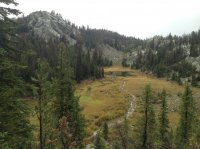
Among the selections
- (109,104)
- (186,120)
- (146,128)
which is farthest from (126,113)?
(146,128)

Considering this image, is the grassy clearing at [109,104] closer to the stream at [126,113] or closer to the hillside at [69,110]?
the hillside at [69,110]

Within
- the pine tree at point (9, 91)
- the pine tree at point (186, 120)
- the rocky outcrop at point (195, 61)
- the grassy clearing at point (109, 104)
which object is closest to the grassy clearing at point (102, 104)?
the grassy clearing at point (109, 104)

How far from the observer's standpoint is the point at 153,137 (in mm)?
44594

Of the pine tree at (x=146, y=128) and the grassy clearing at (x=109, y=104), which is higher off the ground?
the pine tree at (x=146, y=128)

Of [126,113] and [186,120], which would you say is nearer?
[186,120]

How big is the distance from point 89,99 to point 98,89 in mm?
19283

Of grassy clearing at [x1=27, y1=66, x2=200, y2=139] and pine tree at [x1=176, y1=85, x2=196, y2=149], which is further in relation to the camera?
grassy clearing at [x1=27, y1=66, x2=200, y2=139]

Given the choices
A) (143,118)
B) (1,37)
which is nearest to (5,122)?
(1,37)

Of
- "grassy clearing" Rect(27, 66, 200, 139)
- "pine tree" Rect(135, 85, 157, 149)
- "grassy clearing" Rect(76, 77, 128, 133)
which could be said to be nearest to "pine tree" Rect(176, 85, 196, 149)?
"pine tree" Rect(135, 85, 157, 149)

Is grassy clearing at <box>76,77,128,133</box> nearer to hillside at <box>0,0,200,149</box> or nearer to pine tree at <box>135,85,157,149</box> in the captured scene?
hillside at <box>0,0,200,149</box>

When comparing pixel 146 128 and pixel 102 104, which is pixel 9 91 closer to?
pixel 146 128

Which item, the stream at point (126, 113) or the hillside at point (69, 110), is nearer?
the hillside at point (69, 110)

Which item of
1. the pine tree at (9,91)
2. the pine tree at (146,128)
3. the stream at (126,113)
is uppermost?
the pine tree at (9,91)

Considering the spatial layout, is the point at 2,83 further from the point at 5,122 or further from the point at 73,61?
the point at 73,61
